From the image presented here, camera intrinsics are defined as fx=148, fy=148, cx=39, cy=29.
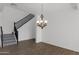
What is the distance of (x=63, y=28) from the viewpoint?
393 cm

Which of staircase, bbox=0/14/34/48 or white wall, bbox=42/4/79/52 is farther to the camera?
staircase, bbox=0/14/34/48

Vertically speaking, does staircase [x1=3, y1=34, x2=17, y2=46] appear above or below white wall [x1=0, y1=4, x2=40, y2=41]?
below

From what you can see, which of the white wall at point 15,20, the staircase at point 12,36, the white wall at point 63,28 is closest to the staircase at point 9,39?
the staircase at point 12,36

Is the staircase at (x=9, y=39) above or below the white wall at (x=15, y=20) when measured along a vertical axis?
below

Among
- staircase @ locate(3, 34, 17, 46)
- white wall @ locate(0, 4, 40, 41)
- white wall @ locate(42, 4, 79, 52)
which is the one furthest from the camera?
staircase @ locate(3, 34, 17, 46)

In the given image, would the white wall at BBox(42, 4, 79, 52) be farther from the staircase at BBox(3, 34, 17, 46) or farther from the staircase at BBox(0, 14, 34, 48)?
the staircase at BBox(3, 34, 17, 46)

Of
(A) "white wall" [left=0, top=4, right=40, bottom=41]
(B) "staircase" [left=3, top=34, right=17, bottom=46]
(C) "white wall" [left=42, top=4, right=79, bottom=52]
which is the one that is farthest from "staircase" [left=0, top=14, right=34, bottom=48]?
(C) "white wall" [left=42, top=4, right=79, bottom=52]

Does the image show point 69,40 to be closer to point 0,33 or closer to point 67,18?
point 67,18

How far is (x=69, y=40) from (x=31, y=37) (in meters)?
1.14

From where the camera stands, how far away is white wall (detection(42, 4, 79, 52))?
3.68 m

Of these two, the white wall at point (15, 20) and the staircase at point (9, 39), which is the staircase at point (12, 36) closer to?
the staircase at point (9, 39)

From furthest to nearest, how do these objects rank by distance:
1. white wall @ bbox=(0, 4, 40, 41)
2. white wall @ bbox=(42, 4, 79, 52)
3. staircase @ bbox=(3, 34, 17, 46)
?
1. staircase @ bbox=(3, 34, 17, 46)
2. white wall @ bbox=(0, 4, 40, 41)
3. white wall @ bbox=(42, 4, 79, 52)

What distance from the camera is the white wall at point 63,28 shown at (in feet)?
12.1
